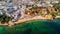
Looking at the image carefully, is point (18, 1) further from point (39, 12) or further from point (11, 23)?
point (11, 23)

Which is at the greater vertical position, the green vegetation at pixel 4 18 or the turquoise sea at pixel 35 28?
the green vegetation at pixel 4 18

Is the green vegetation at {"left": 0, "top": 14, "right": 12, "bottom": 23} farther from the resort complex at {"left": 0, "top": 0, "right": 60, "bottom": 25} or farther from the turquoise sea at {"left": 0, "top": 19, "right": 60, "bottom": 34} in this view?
the turquoise sea at {"left": 0, "top": 19, "right": 60, "bottom": 34}

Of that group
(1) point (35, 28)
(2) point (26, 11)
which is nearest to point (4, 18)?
(2) point (26, 11)

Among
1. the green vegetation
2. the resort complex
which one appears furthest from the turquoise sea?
the green vegetation

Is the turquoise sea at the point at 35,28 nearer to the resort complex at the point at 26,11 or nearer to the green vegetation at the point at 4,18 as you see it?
the resort complex at the point at 26,11

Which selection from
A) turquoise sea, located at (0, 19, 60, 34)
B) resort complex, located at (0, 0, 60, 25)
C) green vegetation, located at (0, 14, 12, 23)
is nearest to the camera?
turquoise sea, located at (0, 19, 60, 34)

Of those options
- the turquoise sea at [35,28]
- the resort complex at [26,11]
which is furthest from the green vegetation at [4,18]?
the turquoise sea at [35,28]

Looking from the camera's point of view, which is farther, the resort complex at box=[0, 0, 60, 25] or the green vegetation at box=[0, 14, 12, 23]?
the resort complex at box=[0, 0, 60, 25]

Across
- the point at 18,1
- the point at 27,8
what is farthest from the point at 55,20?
the point at 18,1
